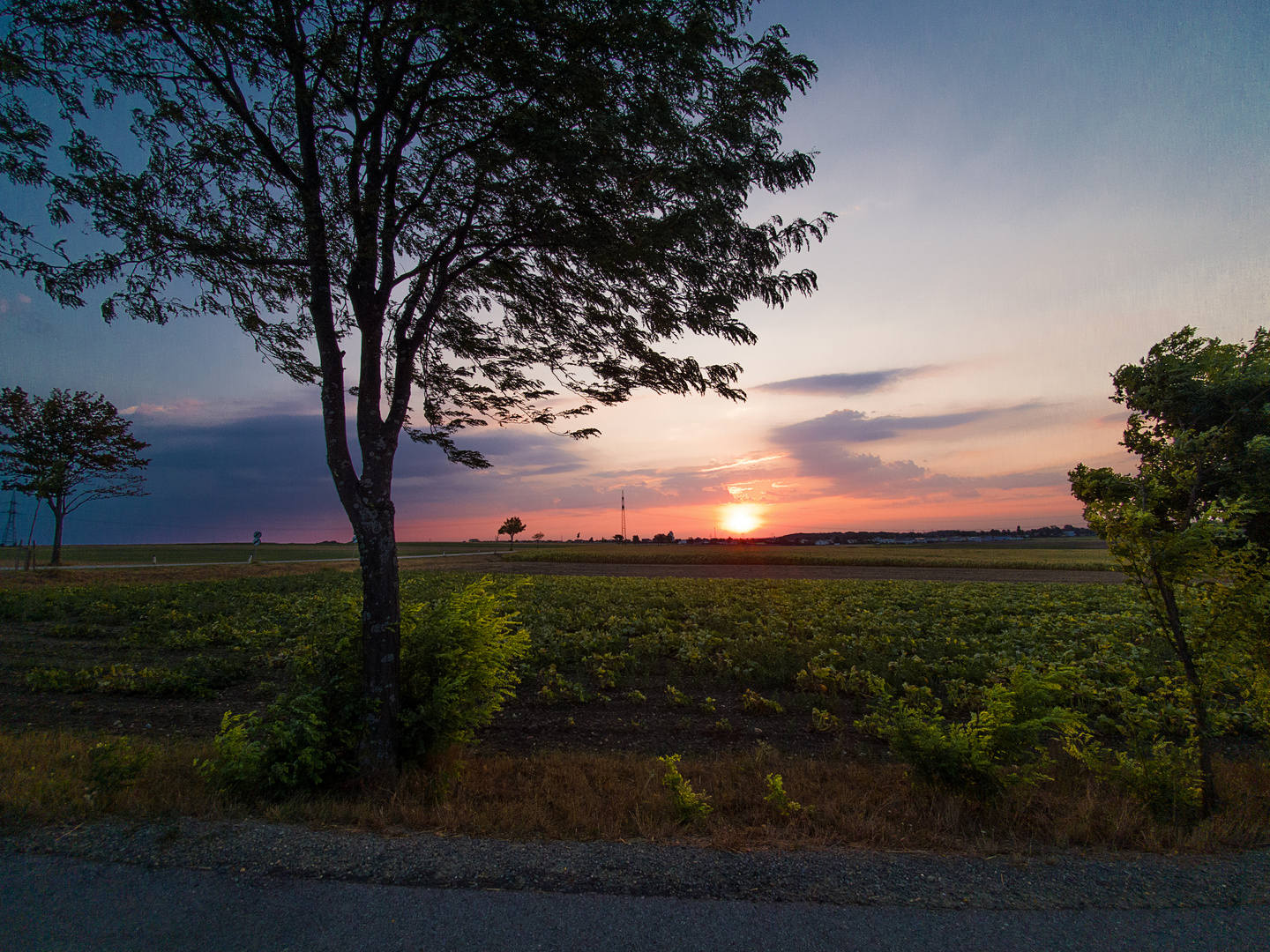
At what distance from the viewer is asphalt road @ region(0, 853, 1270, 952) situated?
9.40 ft

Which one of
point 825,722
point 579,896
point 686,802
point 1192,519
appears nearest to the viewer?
point 579,896

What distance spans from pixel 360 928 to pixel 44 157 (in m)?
7.45

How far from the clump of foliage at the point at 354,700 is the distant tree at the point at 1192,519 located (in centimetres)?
593

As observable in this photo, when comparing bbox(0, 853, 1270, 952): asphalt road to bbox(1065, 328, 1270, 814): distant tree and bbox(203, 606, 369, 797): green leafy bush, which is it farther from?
bbox(1065, 328, 1270, 814): distant tree

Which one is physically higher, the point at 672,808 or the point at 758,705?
the point at 672,808

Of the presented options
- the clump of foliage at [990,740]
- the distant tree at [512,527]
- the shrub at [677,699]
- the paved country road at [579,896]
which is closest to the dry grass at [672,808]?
the clump of foliage at [990,740]

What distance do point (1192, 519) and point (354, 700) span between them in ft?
26.7

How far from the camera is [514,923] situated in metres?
3.01

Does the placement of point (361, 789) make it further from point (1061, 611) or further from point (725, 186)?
point (1061, 611)

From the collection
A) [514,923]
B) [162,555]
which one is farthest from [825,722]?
[162,555]

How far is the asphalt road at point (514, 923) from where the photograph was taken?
287cm

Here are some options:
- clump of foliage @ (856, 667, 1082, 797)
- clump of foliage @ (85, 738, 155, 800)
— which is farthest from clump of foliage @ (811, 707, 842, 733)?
clump of foliage @ (85, 738, 155, 800)

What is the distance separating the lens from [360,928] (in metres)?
2.99

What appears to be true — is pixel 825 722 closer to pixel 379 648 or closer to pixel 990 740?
pixel 990 740
